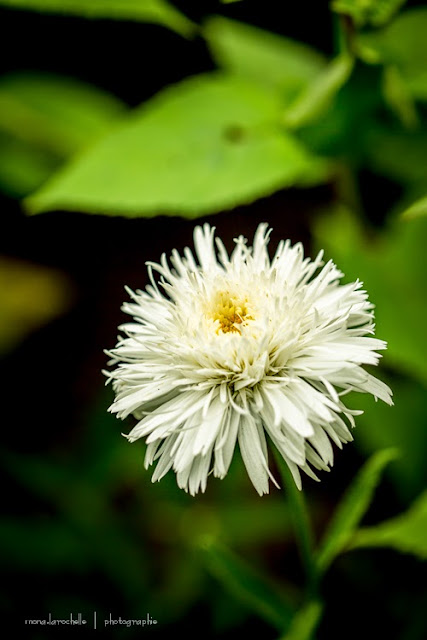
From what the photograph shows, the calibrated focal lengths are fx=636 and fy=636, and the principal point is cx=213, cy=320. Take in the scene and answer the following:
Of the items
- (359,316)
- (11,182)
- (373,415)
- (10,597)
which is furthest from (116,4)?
(10,597)

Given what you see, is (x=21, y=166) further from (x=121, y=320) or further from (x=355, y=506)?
(x=355, y=506)

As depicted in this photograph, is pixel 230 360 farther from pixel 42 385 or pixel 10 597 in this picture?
pixel 42 385

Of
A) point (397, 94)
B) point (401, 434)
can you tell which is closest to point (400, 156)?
point (397, 94)

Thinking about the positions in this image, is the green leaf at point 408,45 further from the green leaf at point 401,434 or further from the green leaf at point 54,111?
the green leaf at point 54,111

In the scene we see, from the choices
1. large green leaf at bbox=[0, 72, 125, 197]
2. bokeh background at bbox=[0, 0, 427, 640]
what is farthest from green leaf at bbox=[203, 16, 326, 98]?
large green leaf at bbox=[0, 72, 125, 197]

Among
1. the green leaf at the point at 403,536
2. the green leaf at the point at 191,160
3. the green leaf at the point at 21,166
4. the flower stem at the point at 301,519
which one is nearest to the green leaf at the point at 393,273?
the green leaf at the point at 191,160

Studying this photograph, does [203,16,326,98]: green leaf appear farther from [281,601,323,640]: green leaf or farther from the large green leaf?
[281,601,323,640]: green leaf
